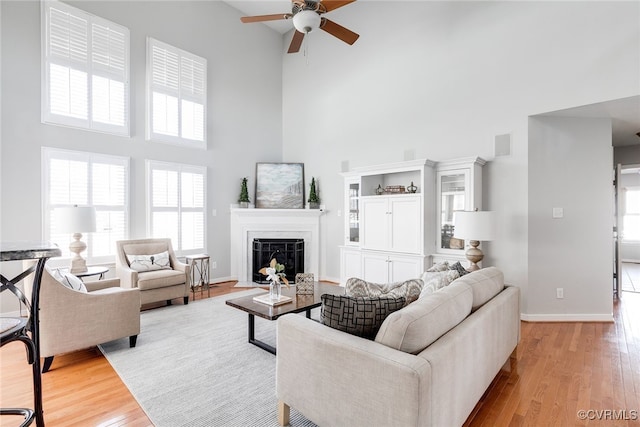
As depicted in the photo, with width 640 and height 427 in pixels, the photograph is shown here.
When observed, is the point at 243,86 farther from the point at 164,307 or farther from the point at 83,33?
the point at 164,307

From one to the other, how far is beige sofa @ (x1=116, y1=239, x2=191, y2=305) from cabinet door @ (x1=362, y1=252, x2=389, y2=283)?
8.47 feet

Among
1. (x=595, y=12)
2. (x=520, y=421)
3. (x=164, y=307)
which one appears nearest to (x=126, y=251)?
(x=164, y=307)

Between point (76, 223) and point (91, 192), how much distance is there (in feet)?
2.90

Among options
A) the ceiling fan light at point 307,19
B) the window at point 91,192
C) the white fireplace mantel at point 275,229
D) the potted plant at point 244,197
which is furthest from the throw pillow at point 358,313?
the potted plant at point 244,197

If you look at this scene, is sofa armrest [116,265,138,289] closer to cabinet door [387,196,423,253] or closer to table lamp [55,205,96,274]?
table lamp [55,205,96,274]

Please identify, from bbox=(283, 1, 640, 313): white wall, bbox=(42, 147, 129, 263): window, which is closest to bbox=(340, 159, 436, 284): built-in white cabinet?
bbox=(283, 1, 640, 313): white wall

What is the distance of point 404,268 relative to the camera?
4480 mm

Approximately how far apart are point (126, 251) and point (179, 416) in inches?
124

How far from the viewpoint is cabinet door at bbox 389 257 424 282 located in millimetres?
4344

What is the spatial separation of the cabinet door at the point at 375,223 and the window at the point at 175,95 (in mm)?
3117

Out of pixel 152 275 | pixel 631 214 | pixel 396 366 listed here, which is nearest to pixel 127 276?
pixel 152 275

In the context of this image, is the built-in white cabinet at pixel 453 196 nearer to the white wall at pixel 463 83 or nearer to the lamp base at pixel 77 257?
the white wall at pixel 463 83

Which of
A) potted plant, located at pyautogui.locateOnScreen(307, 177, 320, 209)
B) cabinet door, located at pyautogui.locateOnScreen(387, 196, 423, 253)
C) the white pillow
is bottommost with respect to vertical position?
the white pillow

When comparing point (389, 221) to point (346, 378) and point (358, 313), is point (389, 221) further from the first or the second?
point (346, 378)
